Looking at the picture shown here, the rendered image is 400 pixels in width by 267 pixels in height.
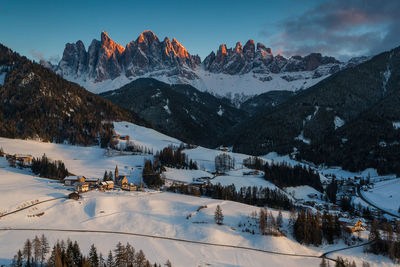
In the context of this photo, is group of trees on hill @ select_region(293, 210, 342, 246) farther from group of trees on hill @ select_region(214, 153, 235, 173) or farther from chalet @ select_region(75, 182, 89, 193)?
group of trees on hill @ select_region(214, 153, 235, 173)

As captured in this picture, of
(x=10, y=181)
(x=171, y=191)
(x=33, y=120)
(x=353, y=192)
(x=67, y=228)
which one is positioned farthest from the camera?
(x=33, y=120)

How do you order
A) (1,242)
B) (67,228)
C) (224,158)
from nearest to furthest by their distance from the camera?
(1,242) < (67,228) < (224,158)

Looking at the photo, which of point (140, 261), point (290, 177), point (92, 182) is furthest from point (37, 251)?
point (290, 177)

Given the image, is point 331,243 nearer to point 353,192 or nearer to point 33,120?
point 353,192

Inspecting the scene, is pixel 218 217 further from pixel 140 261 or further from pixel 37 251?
pixel 37 251

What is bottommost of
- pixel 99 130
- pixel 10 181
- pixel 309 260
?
pixel 309 260

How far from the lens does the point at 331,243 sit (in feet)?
212

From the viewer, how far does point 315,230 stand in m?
64.7

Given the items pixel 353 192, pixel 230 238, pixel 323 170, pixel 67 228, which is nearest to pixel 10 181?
pixel 67 228

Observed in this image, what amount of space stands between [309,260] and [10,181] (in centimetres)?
7839

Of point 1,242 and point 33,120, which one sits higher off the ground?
point 33,120

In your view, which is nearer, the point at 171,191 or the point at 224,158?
the point at 171,191

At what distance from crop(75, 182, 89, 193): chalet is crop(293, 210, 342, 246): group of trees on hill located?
177ft

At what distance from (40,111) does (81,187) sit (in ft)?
338
